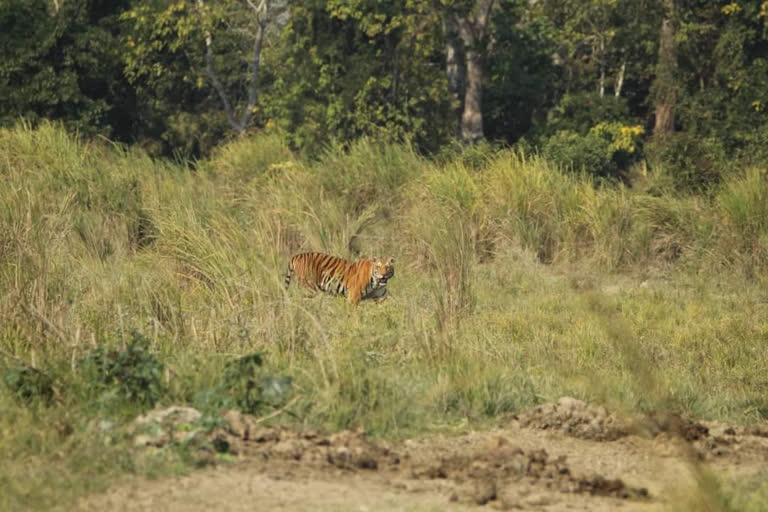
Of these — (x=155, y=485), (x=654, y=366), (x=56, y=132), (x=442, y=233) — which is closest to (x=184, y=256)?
(x=442, y=233)

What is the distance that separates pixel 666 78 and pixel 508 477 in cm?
1969

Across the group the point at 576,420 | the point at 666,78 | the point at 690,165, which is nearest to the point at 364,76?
the point at 666,78

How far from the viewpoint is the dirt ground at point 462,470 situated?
4.82 meters

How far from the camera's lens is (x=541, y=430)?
633cm

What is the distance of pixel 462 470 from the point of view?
5.34 m

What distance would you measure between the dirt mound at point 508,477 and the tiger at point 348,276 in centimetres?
494

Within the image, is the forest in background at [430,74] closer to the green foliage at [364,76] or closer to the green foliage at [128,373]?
the green foliage at [364,76]

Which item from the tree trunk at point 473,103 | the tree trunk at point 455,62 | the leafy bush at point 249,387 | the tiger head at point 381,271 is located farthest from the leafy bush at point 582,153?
the leafy bush at point 249,387

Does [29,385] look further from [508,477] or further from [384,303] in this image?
[384,303]

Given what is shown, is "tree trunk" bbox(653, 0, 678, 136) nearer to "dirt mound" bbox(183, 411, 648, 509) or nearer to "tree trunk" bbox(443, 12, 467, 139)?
"tree trunk" bbox(443, 12, 467, 139)

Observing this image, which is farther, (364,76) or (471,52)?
(471,52)

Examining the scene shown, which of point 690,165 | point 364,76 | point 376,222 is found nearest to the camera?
point 376,222

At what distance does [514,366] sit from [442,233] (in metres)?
2.44

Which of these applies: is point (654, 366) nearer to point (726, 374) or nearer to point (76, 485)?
point (726, 374)
